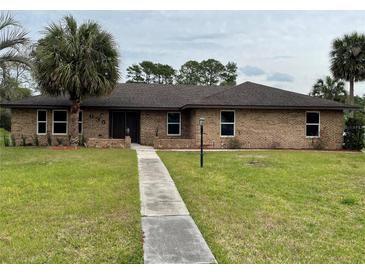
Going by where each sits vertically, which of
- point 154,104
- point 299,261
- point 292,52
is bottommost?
point 299,261

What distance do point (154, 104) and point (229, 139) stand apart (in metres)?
4.87

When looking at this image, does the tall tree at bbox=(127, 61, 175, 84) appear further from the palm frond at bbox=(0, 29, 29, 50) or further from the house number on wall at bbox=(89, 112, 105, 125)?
the palm frond at bbox=(0, 29, 29, 50)

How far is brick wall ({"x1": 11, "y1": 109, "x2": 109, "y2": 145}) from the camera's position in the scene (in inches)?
827

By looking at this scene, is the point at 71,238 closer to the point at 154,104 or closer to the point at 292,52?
the point at 154,104

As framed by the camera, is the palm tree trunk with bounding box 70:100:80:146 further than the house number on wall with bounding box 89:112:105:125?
No

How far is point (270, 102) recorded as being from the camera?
66.3 ft

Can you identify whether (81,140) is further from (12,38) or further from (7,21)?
(7,21)

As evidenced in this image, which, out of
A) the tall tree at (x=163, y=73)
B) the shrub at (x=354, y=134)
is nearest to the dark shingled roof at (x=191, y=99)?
the shrub at (x=354, y=134)

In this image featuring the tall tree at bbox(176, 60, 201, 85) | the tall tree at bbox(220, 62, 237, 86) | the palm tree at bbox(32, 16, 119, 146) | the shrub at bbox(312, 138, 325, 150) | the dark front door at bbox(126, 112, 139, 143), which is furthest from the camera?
the tall tree at bbox(220, 62, 237, 86)

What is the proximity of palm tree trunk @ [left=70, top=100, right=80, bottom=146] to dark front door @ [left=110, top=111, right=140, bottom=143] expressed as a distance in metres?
2.70

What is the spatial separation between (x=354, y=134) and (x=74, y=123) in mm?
15185

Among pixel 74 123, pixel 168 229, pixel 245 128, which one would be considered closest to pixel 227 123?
pixel 245 128

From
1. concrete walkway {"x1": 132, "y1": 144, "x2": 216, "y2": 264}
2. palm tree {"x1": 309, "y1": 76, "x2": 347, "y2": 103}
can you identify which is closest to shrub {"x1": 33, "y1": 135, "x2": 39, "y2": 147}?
concrete walkway {"x1": 132, "y1": 144, "x2": 216, "y2": 264}
